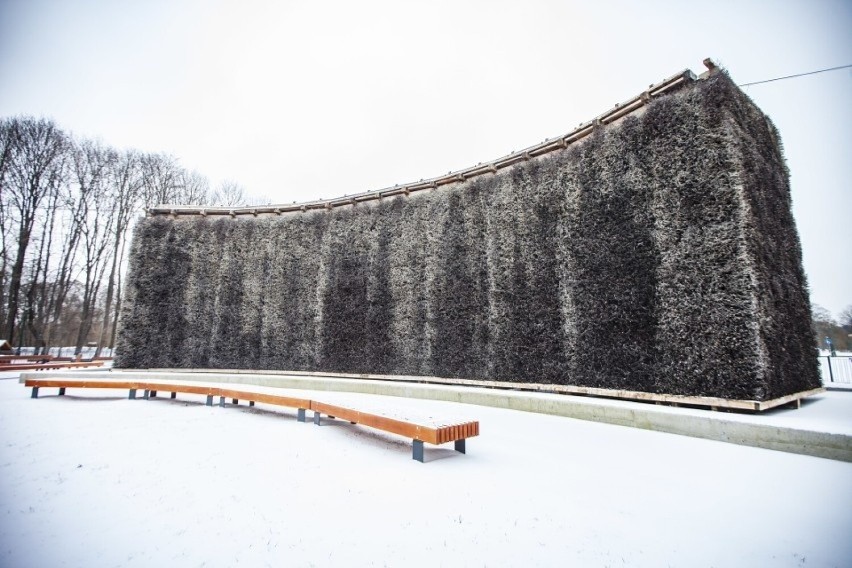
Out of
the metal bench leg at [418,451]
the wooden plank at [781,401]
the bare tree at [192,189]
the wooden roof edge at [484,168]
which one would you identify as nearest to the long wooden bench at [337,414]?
the metal bench leg at [418,451]

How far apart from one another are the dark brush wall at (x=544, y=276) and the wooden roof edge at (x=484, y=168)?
0.21m

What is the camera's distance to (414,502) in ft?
9.96

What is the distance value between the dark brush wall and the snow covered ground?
225 cm

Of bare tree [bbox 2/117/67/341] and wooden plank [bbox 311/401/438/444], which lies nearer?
wooden plank [bbox 311/401/438/444]

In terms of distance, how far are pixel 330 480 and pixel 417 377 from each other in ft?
21.9

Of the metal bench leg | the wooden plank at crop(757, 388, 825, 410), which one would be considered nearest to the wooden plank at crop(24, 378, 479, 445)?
the metal bench leg

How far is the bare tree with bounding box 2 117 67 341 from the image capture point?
17.4 metres

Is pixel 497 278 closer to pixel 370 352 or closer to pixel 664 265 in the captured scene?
pixel 664 265

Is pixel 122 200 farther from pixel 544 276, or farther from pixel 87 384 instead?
pixel 544 276

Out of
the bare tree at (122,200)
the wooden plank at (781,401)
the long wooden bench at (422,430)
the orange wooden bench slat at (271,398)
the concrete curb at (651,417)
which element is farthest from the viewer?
the bare tree at (122,200)

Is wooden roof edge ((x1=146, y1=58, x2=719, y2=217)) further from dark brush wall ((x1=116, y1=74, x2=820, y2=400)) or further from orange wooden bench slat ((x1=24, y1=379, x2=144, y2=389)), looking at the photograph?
orange wooden bench slat ((x1=24, y1=379, x2=144, y2=389))

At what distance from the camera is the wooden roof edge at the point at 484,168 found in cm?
671

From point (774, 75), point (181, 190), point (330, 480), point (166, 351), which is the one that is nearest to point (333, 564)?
point (330, 480)

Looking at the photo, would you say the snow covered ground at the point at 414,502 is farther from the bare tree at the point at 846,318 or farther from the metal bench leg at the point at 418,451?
the bare tree at the point at 846,318
